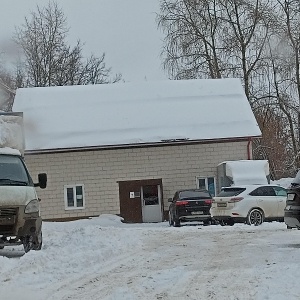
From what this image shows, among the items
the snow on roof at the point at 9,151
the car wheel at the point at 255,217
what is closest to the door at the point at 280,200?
the car wheel at the point at 255,217

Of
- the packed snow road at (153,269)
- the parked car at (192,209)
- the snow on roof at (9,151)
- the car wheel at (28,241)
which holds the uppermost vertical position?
the snow on roof at (9,151)

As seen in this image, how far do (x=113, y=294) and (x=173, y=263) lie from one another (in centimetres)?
336

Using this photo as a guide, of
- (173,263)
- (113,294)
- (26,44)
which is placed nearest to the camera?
(113,294)

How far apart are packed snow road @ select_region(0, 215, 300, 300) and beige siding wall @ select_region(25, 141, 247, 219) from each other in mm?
17888

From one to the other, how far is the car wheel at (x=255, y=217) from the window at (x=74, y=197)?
38.0ft

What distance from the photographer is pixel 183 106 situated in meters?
38.0

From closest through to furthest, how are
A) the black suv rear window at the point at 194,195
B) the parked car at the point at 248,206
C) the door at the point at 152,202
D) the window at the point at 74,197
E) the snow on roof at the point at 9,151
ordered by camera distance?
the snow on roof at the point at 9,151 < the parked car at the point at 248,206 < the black suv rear window at the point at 194,195 < the window at the point at 74,197 < the door at the point at 152,202

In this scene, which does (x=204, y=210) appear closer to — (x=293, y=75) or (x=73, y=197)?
(x=73, y=197)

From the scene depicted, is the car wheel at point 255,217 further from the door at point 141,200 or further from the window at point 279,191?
the door at point 141,200

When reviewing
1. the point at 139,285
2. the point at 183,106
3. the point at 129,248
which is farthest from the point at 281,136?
the point at 139,285

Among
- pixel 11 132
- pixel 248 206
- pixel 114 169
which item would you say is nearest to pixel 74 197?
pixel 114 169

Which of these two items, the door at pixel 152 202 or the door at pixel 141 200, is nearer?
the door at pixel 141 200

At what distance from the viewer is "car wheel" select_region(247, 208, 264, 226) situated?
25.7 metres

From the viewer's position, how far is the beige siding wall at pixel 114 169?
35.0 m
